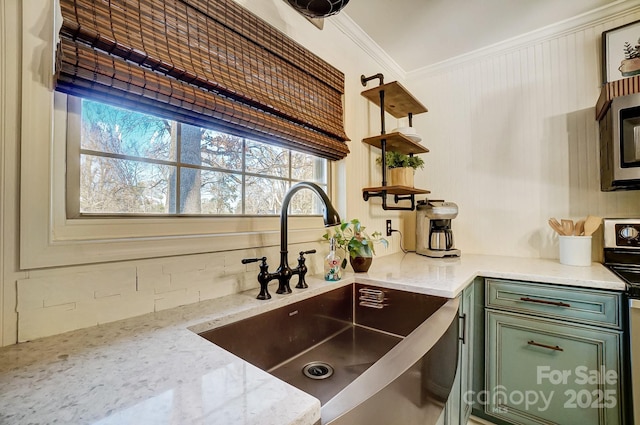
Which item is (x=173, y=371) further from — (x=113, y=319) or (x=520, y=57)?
(x=520, y=57)

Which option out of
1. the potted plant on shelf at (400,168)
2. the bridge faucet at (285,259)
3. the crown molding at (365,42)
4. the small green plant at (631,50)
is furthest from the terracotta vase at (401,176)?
the small green plant at (631,50)

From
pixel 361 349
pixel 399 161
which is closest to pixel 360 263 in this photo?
pixel 361 349

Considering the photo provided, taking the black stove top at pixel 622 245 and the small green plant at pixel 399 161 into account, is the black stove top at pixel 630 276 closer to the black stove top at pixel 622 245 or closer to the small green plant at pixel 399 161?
the black stove top at pixel 622 245

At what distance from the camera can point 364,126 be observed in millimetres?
1896

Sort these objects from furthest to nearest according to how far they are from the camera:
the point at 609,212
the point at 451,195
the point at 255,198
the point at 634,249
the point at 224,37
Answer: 1. the point at 451,195
2. the point at 609,212
3. the point at 634,249
4. the point at 255,198
5. the point at 224,37

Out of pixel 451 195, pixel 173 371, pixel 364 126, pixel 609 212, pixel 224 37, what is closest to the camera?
pixel 173 371

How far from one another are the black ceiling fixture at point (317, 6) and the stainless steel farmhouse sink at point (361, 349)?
1.12 metres

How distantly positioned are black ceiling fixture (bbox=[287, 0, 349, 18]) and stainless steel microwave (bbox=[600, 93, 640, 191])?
4.77ft

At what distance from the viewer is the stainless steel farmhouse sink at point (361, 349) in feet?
1.83

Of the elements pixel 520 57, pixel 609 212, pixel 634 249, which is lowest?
pixel 634 249

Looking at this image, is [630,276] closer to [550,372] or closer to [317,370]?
[550,372]

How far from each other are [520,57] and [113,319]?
2.71 meters

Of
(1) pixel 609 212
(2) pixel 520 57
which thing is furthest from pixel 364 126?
(1) pixel 609 212

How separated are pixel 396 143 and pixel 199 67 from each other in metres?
1.36
